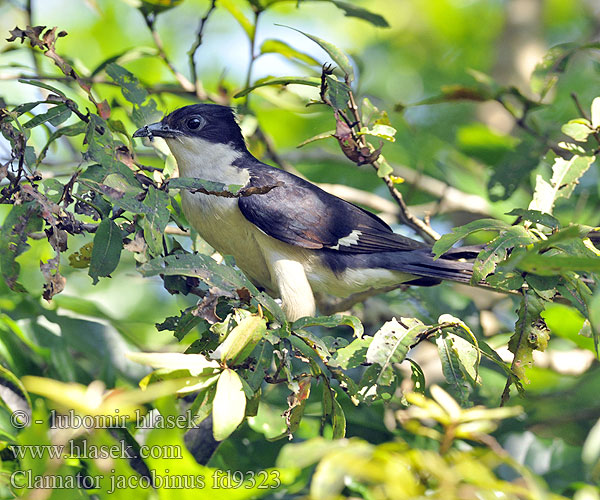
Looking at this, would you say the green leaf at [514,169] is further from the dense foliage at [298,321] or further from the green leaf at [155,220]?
the green leaf at [155,220]

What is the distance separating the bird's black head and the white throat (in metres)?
0.04

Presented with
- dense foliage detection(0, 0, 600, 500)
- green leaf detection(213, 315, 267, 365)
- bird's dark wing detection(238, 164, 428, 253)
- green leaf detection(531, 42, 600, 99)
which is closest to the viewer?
dense foliage detection(0, 0, 600, 500)

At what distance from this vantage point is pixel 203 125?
3646mm

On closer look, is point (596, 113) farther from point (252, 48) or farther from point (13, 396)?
point (13, 396)

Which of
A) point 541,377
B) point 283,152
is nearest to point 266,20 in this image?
point 283,152

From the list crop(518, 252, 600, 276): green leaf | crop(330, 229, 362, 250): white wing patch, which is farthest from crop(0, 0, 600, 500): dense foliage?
crop(330, 229, 362, 250): white wing patch

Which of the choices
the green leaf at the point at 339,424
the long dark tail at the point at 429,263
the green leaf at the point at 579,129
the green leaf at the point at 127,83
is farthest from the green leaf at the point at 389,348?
the green leaf at the point at 127,83

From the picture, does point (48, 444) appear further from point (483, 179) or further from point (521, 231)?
point (483, 179)

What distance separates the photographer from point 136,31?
6.17 meters

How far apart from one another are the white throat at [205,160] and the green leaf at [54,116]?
3.38 ft

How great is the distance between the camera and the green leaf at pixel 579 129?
2836 mm

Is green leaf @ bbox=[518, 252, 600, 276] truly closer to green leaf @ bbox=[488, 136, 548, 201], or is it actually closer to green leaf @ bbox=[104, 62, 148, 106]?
green leaf @ bbox=[104, 62, 148, 106]

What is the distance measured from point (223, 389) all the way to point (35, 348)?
152cm

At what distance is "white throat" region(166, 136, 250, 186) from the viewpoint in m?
3.58
